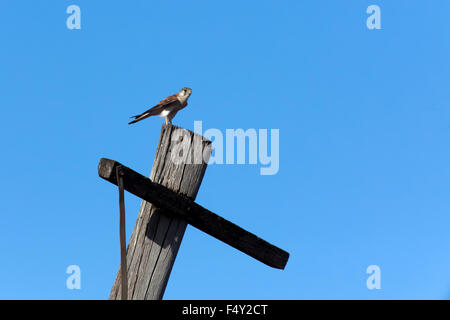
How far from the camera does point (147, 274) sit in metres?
4.11

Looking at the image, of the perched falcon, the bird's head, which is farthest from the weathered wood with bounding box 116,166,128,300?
the bird's head

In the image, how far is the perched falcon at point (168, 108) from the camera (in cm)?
698

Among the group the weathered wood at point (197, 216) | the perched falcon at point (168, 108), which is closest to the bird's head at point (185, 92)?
the perched falcon at point (168, 108)

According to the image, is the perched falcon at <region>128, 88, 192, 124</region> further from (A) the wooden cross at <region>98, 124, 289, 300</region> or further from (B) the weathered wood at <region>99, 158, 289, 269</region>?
(B) the weathered wood at <region>99, 158, 289, 269</region>

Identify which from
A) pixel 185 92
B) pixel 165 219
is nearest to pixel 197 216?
pixel 165 219

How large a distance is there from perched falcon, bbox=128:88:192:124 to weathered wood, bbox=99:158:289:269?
10.0 feet

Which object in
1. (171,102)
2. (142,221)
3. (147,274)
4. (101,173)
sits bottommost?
(147,274)

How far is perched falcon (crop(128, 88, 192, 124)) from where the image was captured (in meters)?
6.98

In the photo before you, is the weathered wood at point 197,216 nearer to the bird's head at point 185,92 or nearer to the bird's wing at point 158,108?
the bird's wing at point 158,108

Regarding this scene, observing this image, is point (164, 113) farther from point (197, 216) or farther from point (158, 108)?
point (197, 216)

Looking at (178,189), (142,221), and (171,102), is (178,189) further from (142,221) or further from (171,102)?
(171,102)
